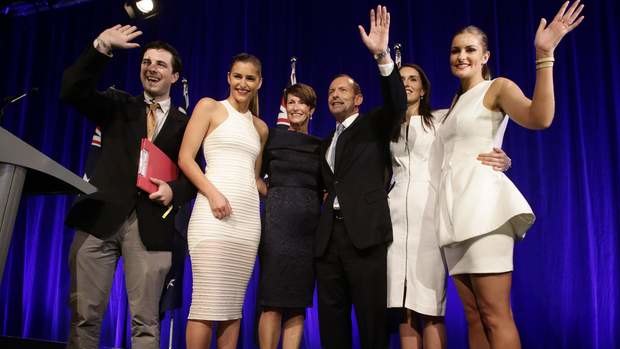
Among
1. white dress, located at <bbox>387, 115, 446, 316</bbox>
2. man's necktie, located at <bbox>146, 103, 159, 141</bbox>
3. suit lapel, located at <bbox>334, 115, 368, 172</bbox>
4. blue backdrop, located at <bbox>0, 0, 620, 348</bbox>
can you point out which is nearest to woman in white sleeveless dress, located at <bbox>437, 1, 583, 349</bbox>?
white dress, located at <bbox>387, 115, 446, 316</bbox>

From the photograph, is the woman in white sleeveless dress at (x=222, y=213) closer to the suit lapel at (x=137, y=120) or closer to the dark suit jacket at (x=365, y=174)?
the suit lapel at (x=137, y=120)

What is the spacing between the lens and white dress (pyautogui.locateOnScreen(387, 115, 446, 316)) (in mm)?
2078

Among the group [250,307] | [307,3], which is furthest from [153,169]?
[307,3]

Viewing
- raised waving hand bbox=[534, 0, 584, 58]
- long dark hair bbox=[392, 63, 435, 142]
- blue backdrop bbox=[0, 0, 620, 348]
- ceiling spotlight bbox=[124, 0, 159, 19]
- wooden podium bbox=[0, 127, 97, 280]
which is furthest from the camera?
ceiling spotlight bbox=[124, 0, 159, 19]

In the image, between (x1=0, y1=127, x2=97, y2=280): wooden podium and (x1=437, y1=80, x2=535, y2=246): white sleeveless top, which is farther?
(x1=437, y1=80, x2=535, y2=246): white sleeveless top

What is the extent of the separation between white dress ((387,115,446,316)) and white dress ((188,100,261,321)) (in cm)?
56

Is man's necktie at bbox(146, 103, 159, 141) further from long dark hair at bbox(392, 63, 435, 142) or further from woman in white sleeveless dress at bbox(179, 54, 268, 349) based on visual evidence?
long dark hair at bbox(392, 63, 435, 142)

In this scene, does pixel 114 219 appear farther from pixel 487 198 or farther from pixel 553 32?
pixel 553 32

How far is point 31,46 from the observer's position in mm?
5566

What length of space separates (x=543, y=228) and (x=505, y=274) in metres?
1.94

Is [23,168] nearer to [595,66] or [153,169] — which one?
[153,169]

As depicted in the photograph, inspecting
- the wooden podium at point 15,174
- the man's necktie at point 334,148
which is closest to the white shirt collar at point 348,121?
the man's necktie at point 334,148

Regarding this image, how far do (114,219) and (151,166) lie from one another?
0.23 m

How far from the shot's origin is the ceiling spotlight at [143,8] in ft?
11.6
